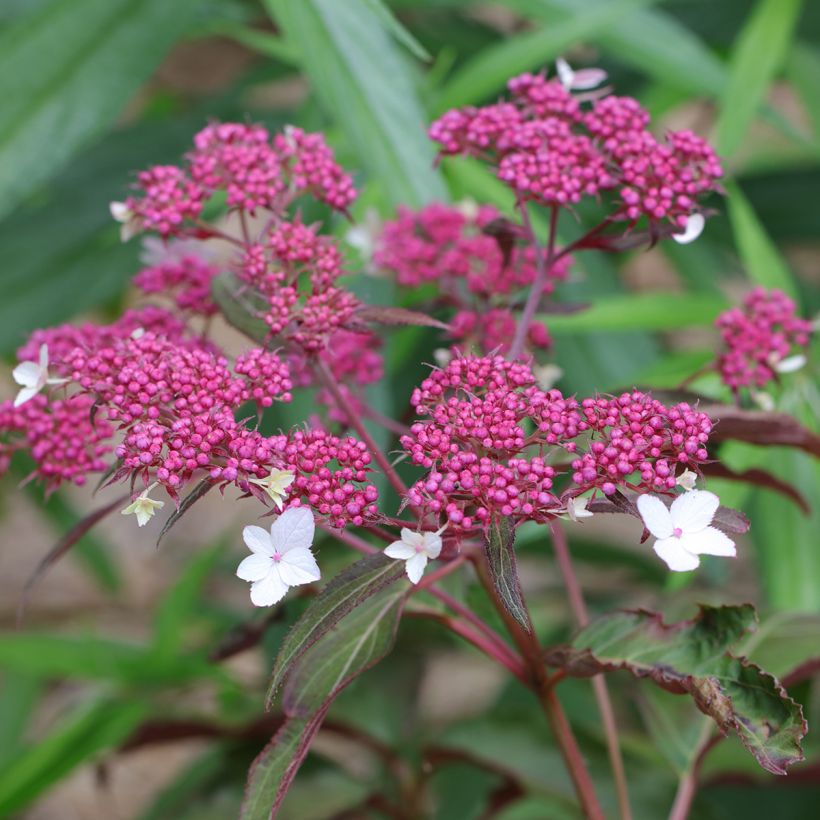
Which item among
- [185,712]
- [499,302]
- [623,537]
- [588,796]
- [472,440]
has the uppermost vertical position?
[472,440]

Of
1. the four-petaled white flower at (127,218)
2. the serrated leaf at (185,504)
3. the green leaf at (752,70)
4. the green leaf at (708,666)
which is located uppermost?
the four-petaled white flower at (127,218)

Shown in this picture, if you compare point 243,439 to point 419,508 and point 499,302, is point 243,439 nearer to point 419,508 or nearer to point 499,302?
point 419,508

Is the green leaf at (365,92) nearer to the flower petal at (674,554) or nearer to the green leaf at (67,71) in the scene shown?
the green leaf at (67,71)

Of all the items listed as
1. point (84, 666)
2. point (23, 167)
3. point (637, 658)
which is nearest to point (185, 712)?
point (84, 666)

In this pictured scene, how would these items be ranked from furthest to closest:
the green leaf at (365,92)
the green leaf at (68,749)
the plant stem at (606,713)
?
the green leaf at (68,749)
the green leaf at (365,92)
the plant stem at (606,713)

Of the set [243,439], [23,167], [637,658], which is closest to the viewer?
[243,439]

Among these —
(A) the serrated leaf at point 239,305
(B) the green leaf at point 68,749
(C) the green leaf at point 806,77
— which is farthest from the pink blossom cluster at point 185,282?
(C) the green leaf at point 806,77

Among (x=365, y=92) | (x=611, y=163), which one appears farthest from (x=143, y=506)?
(x=365, y=92)
